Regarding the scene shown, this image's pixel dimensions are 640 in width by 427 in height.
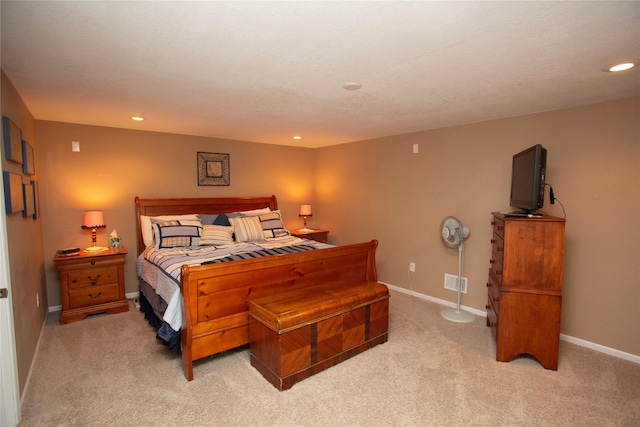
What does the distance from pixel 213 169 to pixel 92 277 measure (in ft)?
6.61

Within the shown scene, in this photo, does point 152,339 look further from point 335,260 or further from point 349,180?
point 349,180

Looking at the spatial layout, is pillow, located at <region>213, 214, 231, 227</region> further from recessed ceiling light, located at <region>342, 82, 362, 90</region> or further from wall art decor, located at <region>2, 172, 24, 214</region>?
recessed ceiling light, located at <region>342, 82, 362, 90</region>

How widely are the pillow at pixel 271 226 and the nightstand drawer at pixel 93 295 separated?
182 cm

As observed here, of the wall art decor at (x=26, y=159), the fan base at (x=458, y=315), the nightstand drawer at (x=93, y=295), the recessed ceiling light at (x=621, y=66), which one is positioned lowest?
the fan base at (x=458, y=315)

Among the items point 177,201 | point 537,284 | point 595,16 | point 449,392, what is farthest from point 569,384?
point 177,201

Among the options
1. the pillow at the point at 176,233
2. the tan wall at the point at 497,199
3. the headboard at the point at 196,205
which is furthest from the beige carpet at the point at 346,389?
the headboard at the point at 196,205

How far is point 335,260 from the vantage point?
3.29 m

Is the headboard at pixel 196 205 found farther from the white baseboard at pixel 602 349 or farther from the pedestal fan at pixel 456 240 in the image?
the white baseboard at pixel 602 349

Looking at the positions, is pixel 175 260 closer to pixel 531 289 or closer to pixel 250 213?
pixel 250 213

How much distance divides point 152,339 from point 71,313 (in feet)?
3.58

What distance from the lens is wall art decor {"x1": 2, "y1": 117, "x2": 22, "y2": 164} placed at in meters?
2.11

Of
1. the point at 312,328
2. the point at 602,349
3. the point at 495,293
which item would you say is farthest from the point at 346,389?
the point at 602,349

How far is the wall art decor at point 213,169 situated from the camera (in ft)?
15.3

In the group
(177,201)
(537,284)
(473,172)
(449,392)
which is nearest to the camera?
(449,392)
